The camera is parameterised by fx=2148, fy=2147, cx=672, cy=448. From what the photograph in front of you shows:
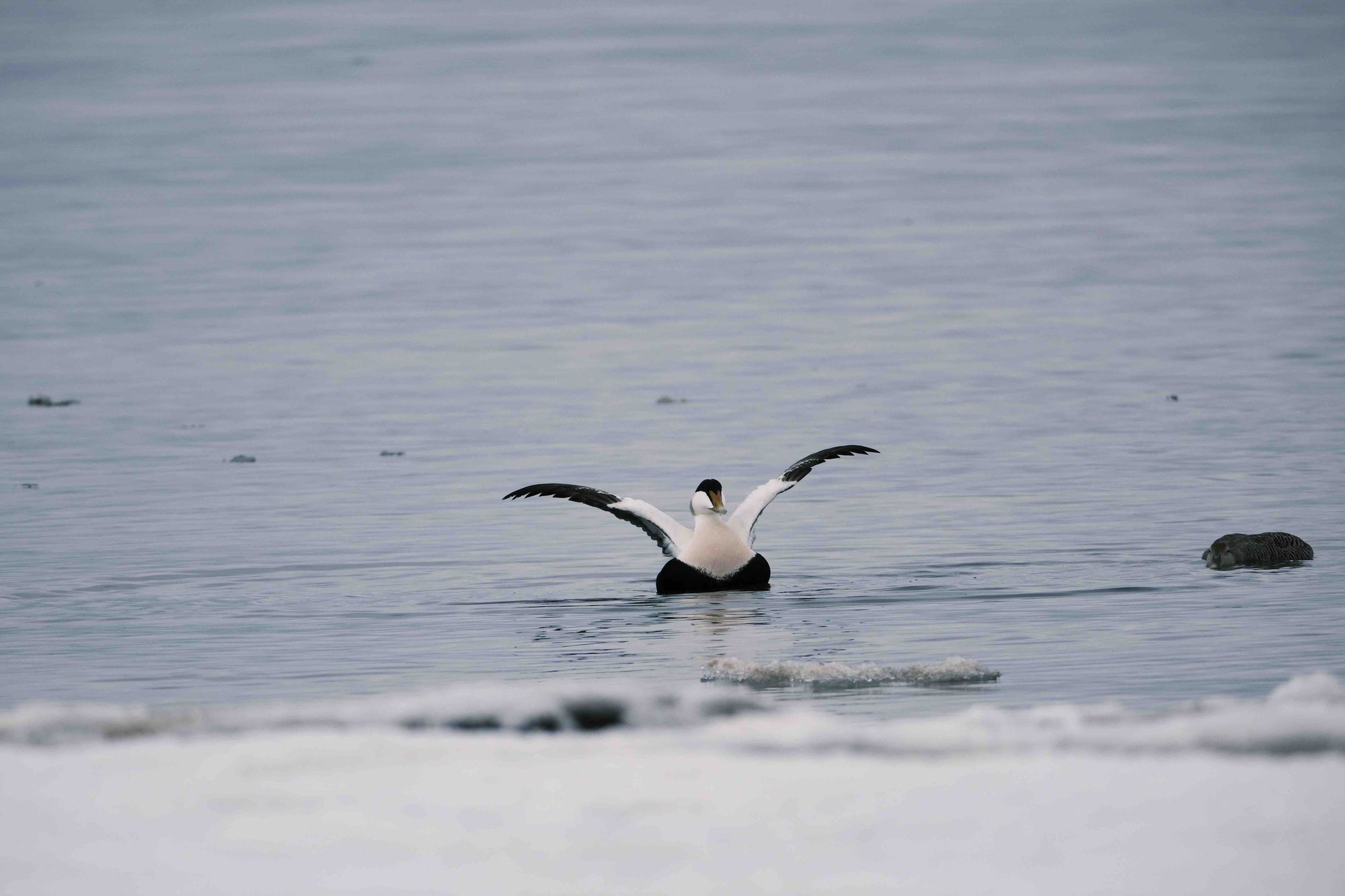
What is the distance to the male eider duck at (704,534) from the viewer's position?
14.0m

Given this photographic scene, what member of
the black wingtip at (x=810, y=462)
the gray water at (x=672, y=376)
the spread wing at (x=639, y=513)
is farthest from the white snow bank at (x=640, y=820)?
the black wingtip at (x=810, y=462)

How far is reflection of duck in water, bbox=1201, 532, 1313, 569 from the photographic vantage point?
45.1 ft

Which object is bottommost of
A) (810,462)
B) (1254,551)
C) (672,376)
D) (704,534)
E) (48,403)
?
(1254,551)

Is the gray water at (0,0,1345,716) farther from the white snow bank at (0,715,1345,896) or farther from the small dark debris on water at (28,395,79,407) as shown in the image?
the white snow bank at (0,715,1345,896)

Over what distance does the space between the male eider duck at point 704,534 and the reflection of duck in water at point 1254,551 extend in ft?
9.54

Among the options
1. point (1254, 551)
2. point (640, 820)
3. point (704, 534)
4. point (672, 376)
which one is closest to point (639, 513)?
point (704, 534)

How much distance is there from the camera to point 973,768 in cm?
640

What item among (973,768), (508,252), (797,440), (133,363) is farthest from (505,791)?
(508,252)

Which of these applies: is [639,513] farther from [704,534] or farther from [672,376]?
[672,376]

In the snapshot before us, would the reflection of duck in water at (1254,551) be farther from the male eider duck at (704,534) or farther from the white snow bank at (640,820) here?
the white snow bank at (640,820)

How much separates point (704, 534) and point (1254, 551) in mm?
3553

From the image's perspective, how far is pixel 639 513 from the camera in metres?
14.3

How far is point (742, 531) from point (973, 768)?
316 inches

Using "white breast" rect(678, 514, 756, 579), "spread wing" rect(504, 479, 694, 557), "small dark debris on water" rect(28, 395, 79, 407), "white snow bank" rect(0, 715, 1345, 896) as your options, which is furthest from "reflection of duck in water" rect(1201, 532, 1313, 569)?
"small dark debris on water" rect(28, 395, 79, 407)
